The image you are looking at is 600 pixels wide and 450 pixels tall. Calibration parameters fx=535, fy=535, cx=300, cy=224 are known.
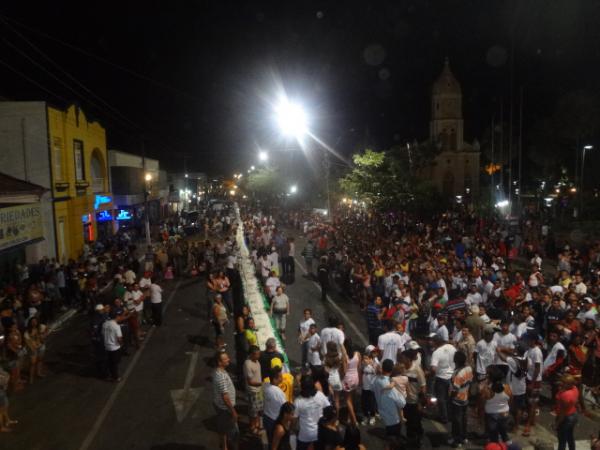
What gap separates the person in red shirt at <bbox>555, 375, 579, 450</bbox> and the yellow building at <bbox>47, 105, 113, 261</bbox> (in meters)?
21.8

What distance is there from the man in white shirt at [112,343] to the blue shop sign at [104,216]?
73.8 ft

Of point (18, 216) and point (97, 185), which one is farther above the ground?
point (97, 185)

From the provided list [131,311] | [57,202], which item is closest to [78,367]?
[131,311]

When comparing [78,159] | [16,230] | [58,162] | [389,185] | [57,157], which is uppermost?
[78,159]

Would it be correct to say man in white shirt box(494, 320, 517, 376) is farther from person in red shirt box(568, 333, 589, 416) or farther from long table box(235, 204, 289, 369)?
long table box(235, 204, 289, 369)

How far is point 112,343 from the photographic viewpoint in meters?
10.2

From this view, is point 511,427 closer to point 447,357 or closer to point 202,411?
point 447,357

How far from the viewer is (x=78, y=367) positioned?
11.5 meters

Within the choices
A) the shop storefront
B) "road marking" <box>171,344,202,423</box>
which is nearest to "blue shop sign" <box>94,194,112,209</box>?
the shop storefront

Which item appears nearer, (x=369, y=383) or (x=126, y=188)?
(x=369, y=383)

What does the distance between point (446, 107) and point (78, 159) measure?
1969 inches

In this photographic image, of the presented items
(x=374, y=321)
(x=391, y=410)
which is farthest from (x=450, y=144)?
(x=391, y=410)

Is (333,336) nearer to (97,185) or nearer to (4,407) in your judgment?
(4,407)

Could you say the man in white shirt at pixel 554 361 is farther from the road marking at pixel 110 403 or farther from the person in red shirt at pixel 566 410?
the road marking at pixel 110 403
